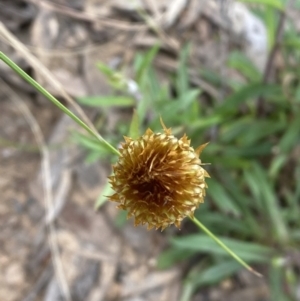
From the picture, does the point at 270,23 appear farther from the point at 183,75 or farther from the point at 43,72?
the point at 43,72

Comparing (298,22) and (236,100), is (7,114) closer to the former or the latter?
(236,100)

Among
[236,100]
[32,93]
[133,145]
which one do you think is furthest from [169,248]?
[133,145]

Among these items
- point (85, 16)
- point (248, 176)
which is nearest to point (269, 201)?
point (248, 176)

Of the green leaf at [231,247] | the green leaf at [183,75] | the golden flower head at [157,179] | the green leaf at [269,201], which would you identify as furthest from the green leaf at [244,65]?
the golden flower head at [157,179]

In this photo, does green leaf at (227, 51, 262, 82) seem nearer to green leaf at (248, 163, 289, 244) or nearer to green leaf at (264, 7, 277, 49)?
green leaf at (264, 7, 277, 49)

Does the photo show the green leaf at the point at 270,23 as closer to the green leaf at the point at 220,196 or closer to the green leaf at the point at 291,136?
the green leaf at the point at 291,136

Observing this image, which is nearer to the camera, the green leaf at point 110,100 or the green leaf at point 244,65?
the green leaf at point 110,100
